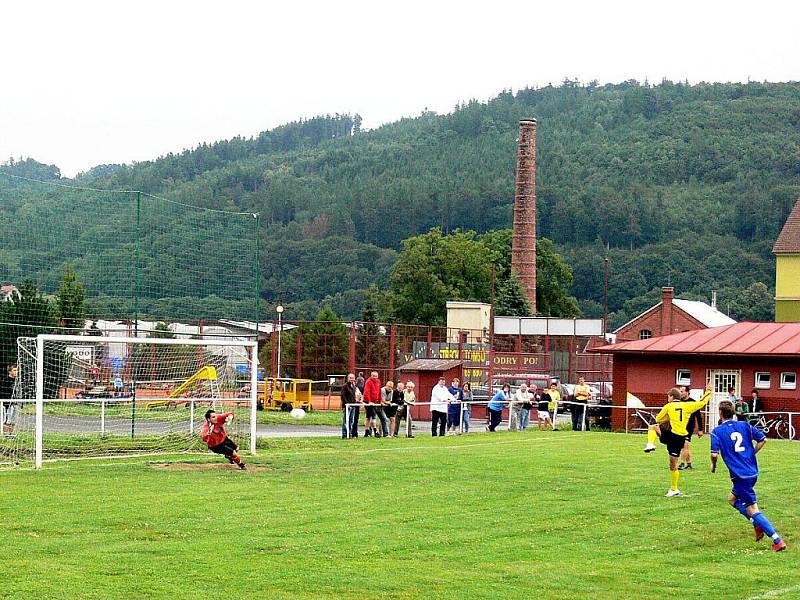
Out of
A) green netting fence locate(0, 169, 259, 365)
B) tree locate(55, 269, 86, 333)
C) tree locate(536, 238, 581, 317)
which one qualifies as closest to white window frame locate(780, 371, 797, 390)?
green netting fence locate(0, 169, 259, 365)

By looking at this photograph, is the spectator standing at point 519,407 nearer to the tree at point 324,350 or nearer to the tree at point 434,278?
the tree at point 324,350

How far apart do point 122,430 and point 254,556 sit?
1536 cm

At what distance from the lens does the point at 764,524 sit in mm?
14773

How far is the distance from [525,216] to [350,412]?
64753mm

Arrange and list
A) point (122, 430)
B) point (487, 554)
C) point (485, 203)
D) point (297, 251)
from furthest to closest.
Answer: point (485, 203) → point (297, 251) → point (122, 430) → point (487, 554)

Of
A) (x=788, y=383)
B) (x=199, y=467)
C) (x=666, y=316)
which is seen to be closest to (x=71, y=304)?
(x=199, y=467)

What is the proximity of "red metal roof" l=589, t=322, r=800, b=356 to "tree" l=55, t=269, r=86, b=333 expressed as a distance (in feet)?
67.3

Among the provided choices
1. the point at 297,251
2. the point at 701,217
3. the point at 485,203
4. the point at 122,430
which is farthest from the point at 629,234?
the point at 122,430

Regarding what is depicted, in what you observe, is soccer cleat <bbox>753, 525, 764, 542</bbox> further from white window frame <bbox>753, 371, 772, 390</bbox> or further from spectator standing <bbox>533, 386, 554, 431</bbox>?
white window frame <bbox>753, 371, 772, 390</bbox>

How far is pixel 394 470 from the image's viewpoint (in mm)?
22891

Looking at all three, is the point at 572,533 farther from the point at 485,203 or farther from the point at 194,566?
the point at 485,203

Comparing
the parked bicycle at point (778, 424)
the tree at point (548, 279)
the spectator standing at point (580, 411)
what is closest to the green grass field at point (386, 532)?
the spectator standing at point (580, 411)

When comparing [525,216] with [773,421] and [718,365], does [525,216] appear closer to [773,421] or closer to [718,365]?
[718,365]

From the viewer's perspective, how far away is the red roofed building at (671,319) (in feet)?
258
